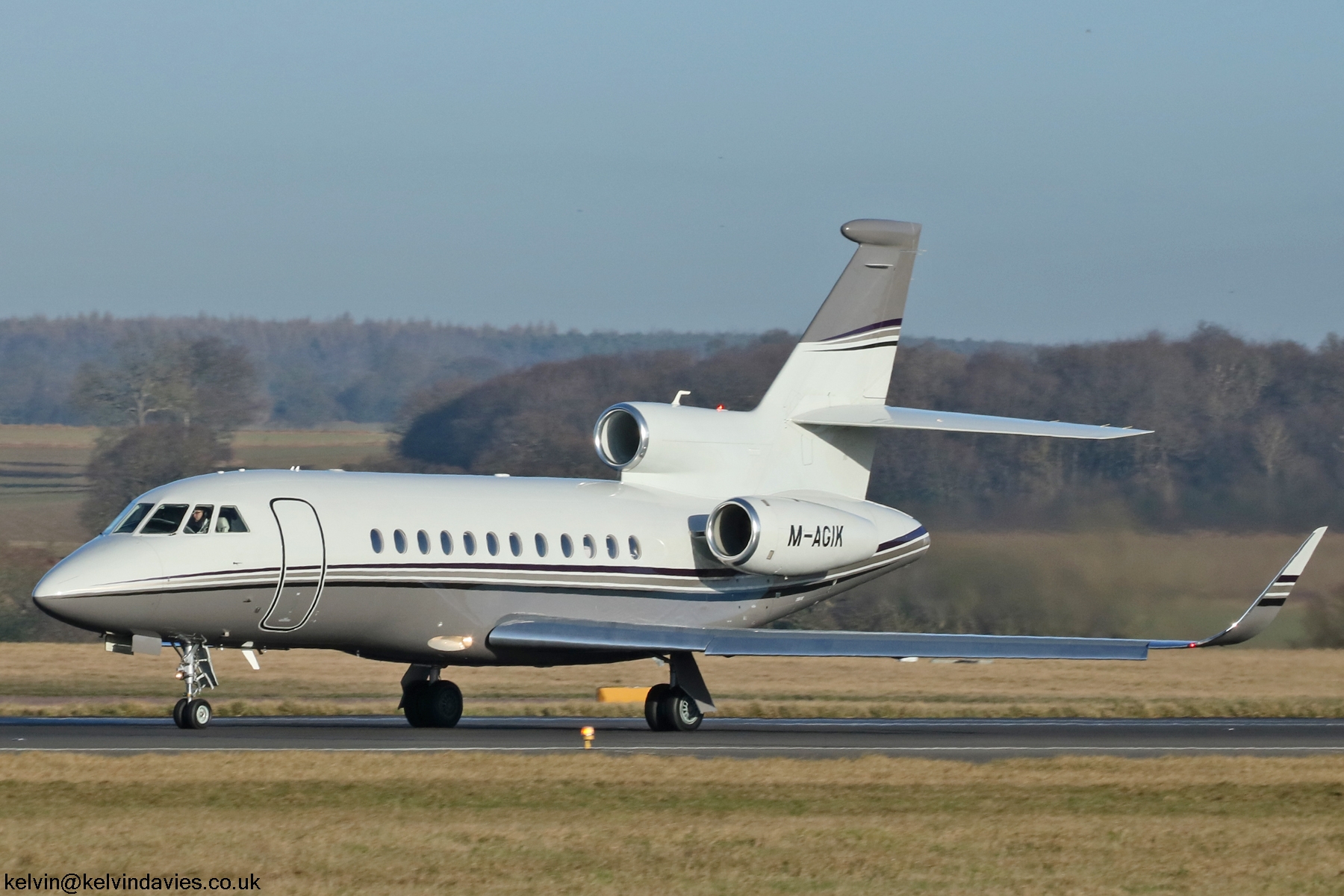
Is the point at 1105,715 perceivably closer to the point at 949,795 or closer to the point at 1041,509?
the point at 1041,509

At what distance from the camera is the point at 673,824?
14.9 metres

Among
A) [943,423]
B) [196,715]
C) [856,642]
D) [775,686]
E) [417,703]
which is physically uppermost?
[943,423]

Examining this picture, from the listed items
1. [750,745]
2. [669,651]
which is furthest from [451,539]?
[750,745]

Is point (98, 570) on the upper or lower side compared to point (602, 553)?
lower

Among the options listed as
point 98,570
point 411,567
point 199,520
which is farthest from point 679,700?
point 98,570

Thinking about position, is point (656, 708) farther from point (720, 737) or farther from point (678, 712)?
point (720, 737)

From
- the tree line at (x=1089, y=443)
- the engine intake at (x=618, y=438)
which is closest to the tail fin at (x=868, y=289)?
the engine intake at (x=618, y=438)

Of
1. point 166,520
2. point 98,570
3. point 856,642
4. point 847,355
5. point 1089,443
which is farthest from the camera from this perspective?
point 1089,443

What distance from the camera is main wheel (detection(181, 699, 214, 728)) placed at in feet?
75.1

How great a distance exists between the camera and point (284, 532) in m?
23.6

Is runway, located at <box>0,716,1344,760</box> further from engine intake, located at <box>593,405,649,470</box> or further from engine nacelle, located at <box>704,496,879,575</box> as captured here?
engine intake, located at <box>593,405,649,470</box>

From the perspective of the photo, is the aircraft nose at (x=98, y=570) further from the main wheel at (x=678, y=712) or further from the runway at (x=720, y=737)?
the main wheel at (x=678, y=712)

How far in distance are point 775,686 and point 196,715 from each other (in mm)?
21408

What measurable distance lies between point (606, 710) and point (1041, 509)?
11512 millimetres
